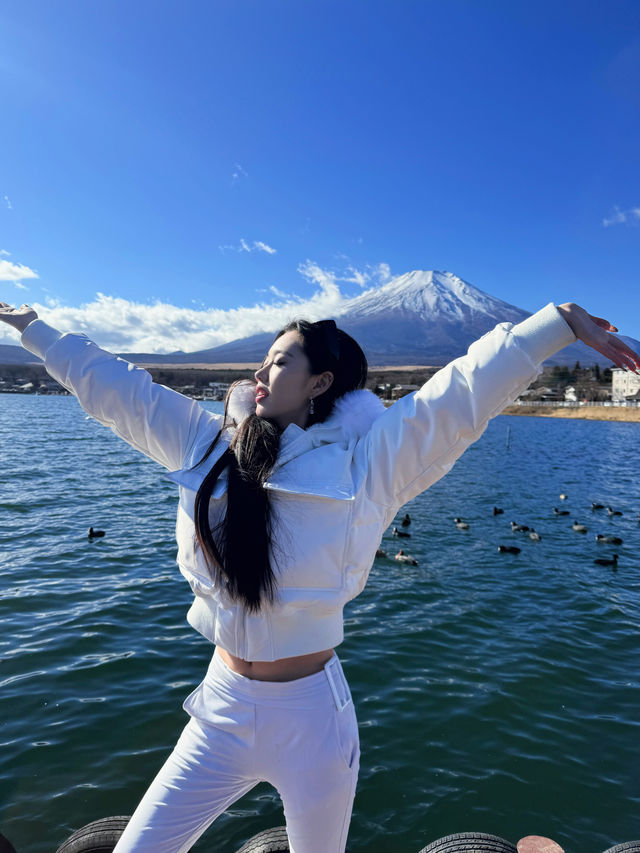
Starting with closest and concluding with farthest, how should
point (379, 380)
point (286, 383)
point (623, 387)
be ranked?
point (286, 383)
point (623, 387)
point (379, 380)

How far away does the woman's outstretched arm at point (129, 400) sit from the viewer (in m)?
2.49

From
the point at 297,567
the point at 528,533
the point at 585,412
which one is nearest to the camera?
the point at 297,567

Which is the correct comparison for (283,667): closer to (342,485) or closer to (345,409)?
(342,485)

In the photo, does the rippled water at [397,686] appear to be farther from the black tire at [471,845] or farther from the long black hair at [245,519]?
the long black hair at [245,519]

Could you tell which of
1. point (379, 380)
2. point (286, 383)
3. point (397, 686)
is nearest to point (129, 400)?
point (286, 383)

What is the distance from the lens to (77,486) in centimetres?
2117

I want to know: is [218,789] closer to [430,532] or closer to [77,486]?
[430,532]

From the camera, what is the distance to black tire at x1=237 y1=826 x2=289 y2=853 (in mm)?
3480

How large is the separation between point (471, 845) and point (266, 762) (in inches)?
92.1

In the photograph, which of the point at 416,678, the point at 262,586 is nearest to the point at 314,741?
the point at 262,586

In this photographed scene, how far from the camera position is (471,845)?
12.0 feet

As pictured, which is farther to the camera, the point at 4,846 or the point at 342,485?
the point at 4,846

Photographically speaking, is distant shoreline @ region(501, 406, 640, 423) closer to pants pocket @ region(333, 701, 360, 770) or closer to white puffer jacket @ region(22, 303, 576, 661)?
white puffer jacket @ region(22, 303, 576, 661)

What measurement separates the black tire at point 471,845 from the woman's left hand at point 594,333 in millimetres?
3163
